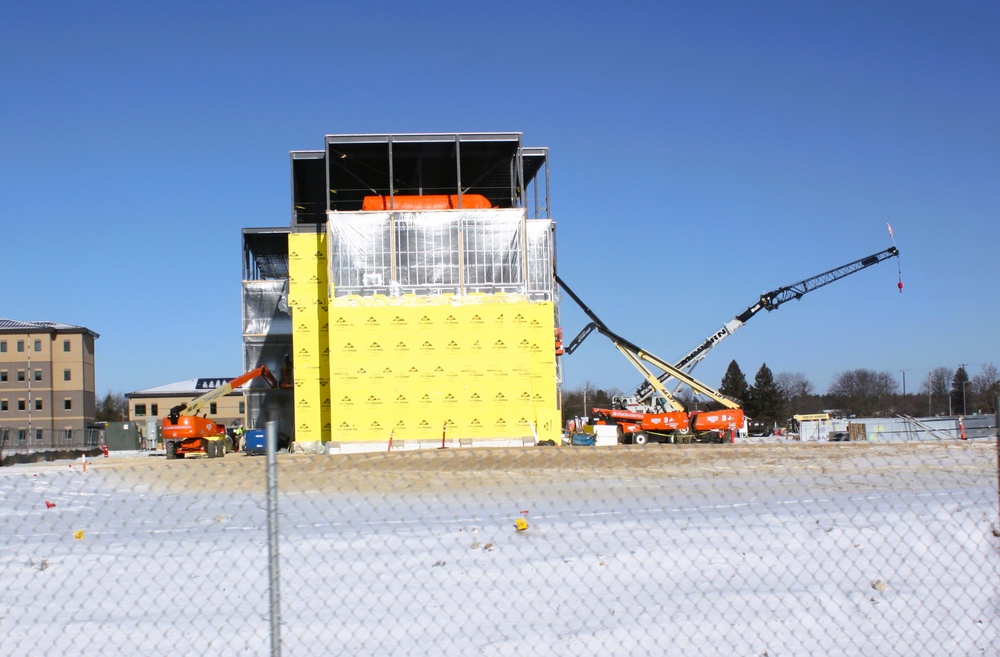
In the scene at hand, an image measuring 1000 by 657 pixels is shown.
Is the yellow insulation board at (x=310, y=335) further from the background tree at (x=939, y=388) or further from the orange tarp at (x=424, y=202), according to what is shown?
A: the background tree at (x=939, y=388)

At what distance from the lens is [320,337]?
44.9 m

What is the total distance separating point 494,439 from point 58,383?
57582mm

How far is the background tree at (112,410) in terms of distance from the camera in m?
111

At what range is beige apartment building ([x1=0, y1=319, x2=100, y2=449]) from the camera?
8144cm

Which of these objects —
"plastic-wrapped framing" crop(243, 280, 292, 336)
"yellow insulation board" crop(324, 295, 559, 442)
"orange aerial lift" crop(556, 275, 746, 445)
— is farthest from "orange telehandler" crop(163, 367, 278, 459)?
"orange aerial lift" crop(556, 275, 746, 445)

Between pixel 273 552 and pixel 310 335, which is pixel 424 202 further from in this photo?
pixel 273 552

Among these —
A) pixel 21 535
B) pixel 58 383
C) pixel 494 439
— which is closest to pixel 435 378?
pixel 494 439

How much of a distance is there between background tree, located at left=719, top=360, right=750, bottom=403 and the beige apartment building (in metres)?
63.1

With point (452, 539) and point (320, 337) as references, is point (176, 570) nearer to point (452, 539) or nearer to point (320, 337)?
point (452, 539)

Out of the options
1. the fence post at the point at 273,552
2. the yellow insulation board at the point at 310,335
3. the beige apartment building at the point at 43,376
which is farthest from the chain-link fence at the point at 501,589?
the beige apartment building at the point at 43,376

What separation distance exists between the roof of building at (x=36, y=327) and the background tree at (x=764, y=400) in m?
65.0

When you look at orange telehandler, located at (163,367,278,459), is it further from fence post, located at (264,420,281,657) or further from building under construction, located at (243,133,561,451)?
fence post, located at (264,420,281,657)

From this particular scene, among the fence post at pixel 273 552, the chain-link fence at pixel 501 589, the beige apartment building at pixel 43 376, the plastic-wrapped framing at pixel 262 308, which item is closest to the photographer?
the fence post at pixel 273 552

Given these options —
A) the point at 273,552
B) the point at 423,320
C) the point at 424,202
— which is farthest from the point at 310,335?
the point at 273,552
